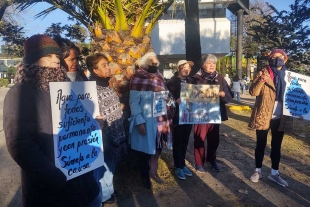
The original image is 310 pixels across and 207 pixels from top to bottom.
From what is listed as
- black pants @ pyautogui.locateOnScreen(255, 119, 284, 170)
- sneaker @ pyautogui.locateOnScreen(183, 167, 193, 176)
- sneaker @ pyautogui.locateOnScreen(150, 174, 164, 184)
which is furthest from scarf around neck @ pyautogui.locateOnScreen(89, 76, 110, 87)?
black pants @ pyautogui.locateOnScreen(255, 119, 284, 170)

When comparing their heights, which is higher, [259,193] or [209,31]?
[209,31]

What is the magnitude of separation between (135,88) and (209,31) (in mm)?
20856

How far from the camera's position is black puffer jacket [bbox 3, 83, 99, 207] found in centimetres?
173

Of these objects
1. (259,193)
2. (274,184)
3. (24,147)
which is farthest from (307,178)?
(24,147)

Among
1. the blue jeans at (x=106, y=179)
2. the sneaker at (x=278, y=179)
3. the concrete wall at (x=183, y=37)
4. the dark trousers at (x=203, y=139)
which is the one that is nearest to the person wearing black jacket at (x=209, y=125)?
the dark trousers at (x=203, y=139)

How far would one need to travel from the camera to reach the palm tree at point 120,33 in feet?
13.7

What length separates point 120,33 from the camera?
4211mm

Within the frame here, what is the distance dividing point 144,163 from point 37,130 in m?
2.41

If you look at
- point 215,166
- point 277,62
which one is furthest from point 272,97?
point 215,166

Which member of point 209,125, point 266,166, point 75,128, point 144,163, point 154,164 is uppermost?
point 75,128

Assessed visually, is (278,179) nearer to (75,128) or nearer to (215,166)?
(215,166)

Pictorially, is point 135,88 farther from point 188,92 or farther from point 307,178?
point 307,178

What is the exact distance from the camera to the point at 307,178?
4.55m

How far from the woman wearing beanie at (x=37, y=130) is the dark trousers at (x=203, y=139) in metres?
2.90
